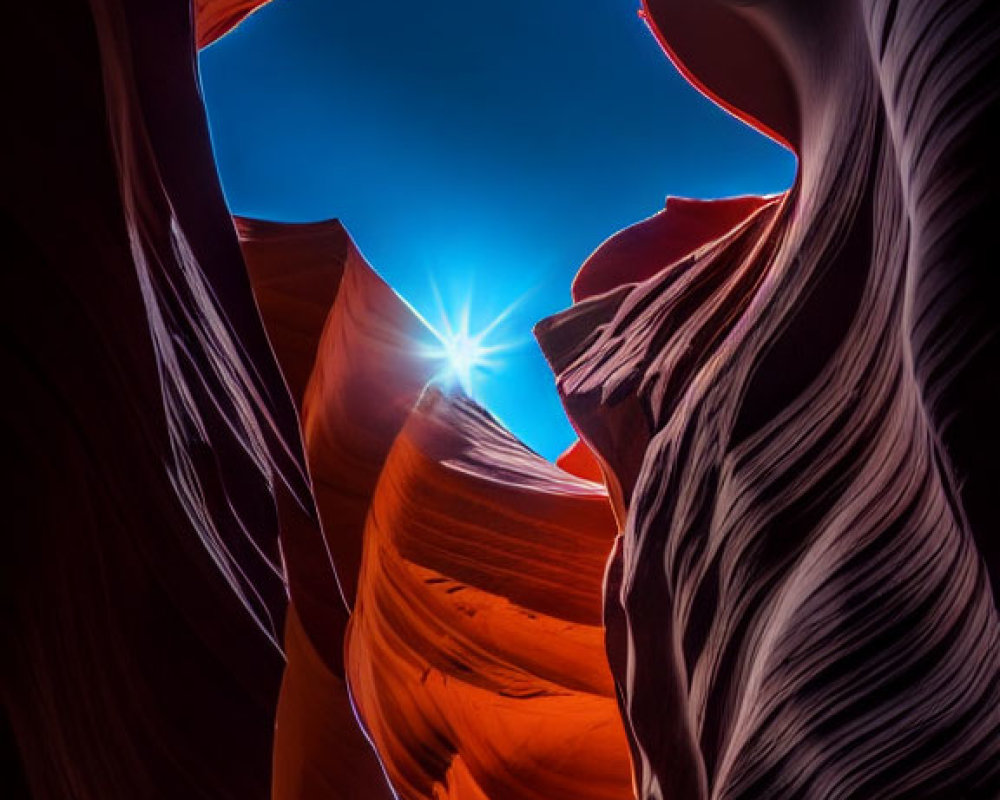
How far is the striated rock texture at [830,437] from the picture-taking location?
6.47 ft

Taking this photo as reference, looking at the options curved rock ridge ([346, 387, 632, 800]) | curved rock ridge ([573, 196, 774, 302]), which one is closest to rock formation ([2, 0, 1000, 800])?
curved rock ridge ([346, 387, 632, 800])

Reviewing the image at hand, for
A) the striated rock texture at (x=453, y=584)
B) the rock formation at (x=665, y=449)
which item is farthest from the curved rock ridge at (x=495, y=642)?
the rock formation at (x=665, y=449)

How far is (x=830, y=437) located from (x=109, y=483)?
221 cm

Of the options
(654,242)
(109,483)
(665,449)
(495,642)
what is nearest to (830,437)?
Result: (665,449)

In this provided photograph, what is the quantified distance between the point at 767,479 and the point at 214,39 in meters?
5.23

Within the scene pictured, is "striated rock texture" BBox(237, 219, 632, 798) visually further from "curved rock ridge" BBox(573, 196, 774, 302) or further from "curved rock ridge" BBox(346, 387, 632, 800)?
"curved rock ridge" BBox(573, 196, 774, 302)

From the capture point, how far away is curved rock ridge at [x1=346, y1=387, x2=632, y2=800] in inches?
256

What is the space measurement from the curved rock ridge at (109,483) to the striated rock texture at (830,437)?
1.70 metres

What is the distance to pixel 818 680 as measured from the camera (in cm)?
272

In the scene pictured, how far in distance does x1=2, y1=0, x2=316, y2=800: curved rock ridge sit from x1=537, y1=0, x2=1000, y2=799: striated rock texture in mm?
1701

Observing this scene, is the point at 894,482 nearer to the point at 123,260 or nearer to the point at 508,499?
the point at 123,260

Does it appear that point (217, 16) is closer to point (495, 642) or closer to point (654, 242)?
point (654, 242)

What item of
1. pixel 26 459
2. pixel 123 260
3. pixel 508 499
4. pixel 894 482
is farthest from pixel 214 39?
pixel 894 482

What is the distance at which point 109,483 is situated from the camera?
7.55 ft
